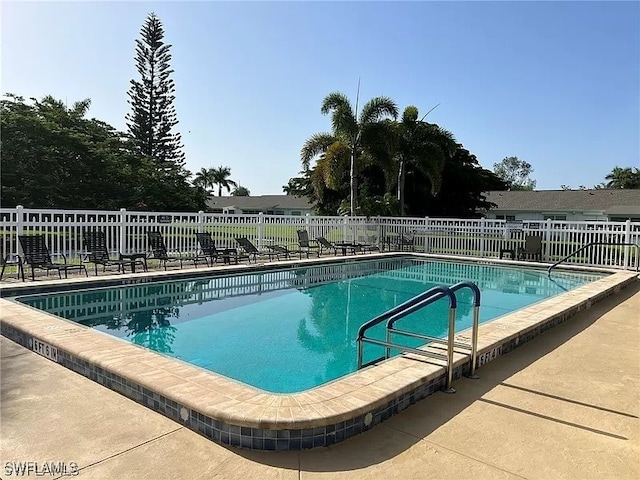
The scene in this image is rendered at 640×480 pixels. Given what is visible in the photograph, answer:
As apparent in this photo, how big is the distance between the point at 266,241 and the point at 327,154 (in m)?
7.40

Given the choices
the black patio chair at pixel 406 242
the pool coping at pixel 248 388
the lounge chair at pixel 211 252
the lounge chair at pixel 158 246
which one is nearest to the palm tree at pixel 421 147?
the black patio chair at pixel 406 242

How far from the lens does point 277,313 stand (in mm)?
8242

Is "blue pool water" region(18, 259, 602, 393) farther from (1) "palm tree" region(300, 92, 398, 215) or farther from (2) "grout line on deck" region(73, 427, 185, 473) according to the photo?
(1) "palm tree" region(300, 92, 398, 215)

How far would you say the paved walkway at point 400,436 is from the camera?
2734mm

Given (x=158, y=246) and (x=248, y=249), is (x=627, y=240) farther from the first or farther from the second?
(x=158, y=246)

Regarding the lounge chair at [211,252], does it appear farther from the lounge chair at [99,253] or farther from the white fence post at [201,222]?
the lounge chair at [99,253]

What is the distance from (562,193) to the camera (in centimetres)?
3825

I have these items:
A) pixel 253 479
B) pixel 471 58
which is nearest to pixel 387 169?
pixel 471 58

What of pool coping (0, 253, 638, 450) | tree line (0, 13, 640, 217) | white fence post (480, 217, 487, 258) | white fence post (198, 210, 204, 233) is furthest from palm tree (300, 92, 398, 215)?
pool coping (0, 253, 638, 450)

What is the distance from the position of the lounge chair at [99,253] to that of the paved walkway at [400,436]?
610cm

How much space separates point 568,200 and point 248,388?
3869 centimetres

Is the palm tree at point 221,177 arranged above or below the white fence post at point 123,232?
above

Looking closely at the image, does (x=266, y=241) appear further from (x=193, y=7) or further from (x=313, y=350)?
(x=313, y=350)

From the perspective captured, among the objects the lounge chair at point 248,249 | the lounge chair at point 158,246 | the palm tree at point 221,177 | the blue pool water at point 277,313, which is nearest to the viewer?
the blue pool water at point 277,313
